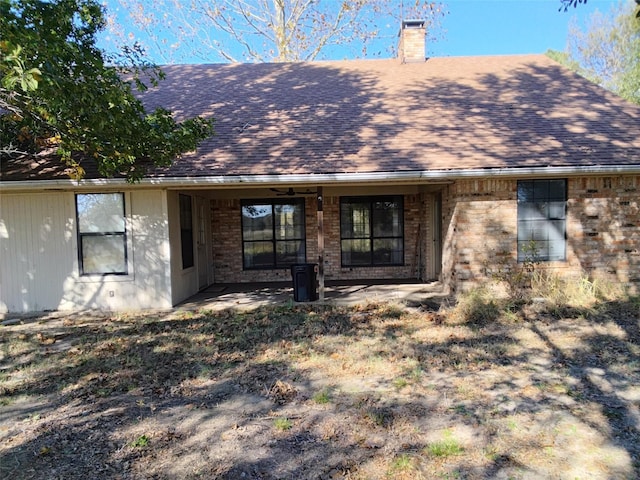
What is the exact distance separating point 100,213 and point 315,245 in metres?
5.21

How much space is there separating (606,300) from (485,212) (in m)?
2.53

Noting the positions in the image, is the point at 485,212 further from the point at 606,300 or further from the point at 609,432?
the point at 609,432

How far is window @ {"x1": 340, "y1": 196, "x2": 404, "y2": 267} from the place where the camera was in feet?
38.7

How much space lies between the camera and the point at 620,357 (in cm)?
520

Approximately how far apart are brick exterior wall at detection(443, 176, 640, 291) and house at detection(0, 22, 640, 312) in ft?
0.08

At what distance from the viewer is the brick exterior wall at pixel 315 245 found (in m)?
11.7

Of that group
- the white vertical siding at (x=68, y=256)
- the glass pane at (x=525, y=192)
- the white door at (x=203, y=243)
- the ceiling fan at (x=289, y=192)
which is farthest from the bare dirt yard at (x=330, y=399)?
the ceiling fan at (x=289, y=192)

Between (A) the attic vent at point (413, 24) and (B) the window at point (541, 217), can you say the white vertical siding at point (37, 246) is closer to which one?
(B) the window at point (541, 217)

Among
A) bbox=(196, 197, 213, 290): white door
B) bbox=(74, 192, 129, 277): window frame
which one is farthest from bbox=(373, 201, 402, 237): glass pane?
bbox=(74, 192, 129, 277): window frame

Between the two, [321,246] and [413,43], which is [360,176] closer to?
[321,246]

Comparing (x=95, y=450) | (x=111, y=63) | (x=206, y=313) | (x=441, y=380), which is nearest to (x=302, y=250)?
(x=206, y=313)

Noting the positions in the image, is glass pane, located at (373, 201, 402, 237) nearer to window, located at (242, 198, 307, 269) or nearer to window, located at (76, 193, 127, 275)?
window, located at (242, 198, 307, 269)

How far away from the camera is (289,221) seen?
38.6 ft

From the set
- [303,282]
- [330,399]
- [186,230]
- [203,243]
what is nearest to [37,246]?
[186,230]
